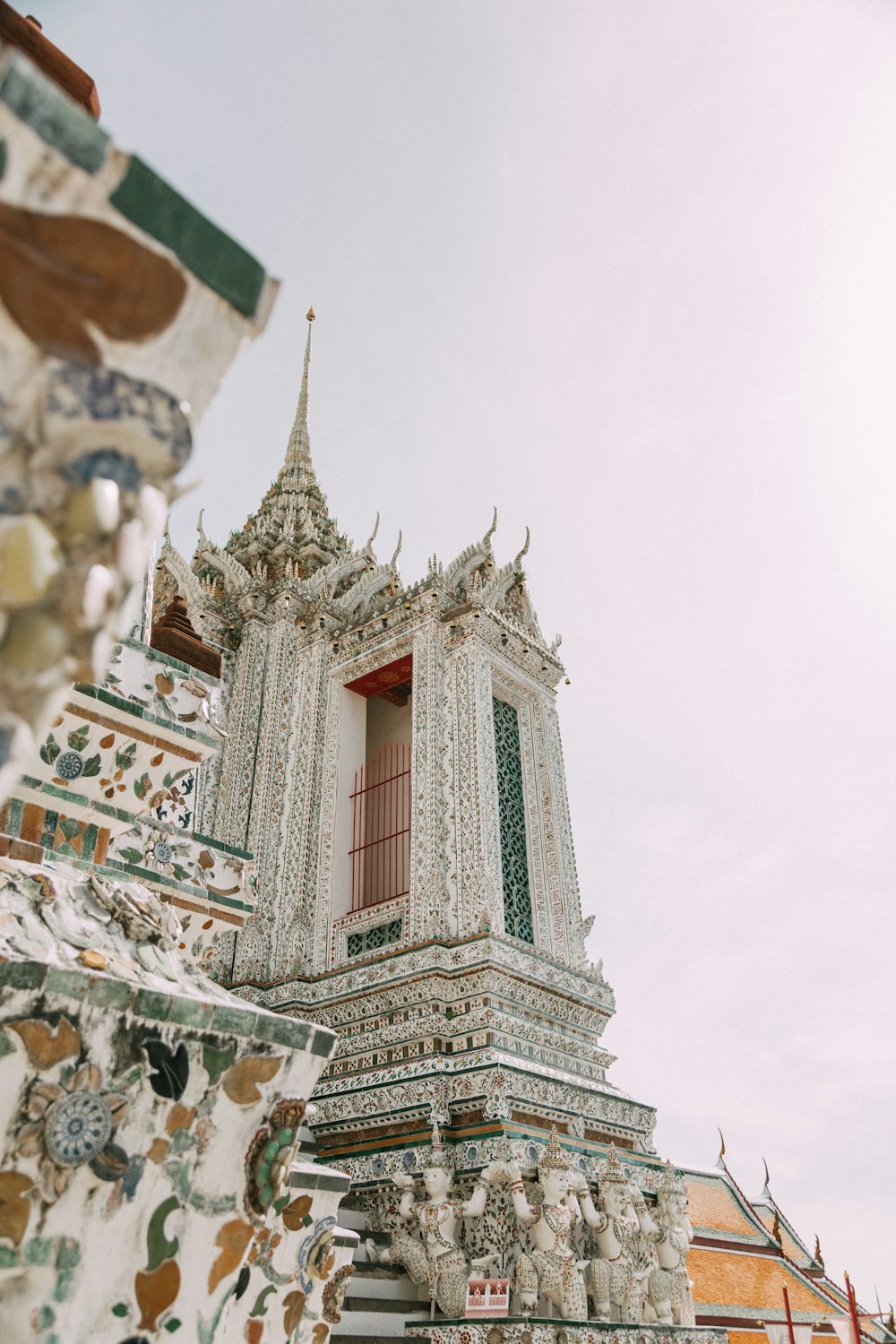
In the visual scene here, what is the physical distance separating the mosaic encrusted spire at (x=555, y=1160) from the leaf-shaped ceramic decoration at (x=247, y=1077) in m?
4.95

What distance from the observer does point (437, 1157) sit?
6.03 metres

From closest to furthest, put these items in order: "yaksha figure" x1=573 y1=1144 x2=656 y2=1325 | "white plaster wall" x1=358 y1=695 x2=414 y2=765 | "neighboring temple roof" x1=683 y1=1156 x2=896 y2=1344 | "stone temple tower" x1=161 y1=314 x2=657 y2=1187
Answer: "yaksha figure" x1=573 y1=1144 x2=656 y2=1325
"stone temple tower" x1=161 y1=314 x2=657 y2=1187
"neighboring temple roof" x1=683 y1=1156 x2=896 y2=1344
"white plaster wall" x1=358 y1=695 x2=414 y2=765

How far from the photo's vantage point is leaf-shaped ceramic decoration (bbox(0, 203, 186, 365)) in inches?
28.5

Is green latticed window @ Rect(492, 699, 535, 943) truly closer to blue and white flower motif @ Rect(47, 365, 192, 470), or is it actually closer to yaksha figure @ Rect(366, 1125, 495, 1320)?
yaksha figure @ Rect(366, 1125, 495, 1320)

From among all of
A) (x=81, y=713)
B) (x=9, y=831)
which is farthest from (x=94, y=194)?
(x=81, y=713)

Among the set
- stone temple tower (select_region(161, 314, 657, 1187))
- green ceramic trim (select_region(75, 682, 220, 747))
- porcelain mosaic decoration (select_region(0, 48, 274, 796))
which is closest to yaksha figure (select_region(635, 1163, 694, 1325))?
stone temple tower (select_region(161, 314, 657, 1187))

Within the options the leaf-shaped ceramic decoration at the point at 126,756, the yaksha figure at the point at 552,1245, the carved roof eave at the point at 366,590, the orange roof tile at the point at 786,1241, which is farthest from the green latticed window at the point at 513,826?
the leaf-shaped ceramic decoration at the point at 126,756

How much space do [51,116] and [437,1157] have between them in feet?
20.8

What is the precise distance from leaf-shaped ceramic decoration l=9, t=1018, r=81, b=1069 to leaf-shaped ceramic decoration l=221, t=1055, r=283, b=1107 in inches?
10.3

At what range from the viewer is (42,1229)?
3.94 ft

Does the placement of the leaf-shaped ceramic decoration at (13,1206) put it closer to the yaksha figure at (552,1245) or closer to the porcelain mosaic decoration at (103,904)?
the porcelain mosaic decoration at (103,904)

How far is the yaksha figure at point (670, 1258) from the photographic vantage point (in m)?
6.37

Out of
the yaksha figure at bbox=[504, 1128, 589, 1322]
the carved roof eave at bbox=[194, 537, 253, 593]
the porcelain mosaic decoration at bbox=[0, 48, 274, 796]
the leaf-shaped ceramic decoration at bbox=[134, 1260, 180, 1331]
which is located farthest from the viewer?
the carved roof eave at bbox=[194, 537, 253, 593]

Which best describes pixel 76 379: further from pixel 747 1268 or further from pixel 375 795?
pixel 747 1268
